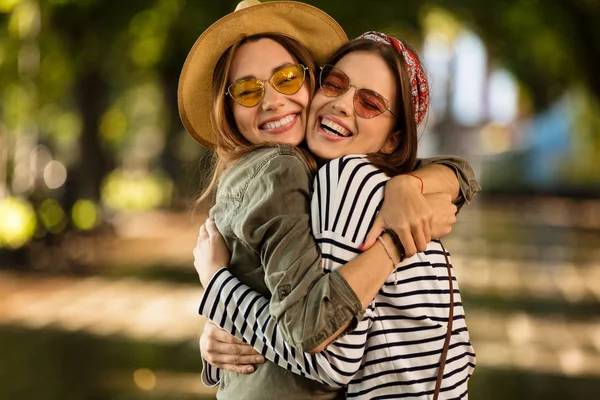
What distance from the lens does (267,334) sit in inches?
88.9

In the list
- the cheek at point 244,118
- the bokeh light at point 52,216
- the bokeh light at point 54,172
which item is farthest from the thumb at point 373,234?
the bokeh light at point 54,172

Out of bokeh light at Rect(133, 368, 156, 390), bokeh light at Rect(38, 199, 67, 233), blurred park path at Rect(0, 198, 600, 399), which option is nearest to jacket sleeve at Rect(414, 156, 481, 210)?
blurred park path at Rect(0, 198, 600, 399)

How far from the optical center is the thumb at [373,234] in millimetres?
2238

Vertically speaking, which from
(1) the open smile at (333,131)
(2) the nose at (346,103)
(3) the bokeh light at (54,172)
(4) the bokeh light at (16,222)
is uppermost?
(3) the bokeh light at (54,172)

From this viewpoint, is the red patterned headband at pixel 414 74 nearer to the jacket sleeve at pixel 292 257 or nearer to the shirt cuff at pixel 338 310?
the jacket sleeve at pixel 292 257

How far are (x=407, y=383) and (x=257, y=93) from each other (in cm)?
94

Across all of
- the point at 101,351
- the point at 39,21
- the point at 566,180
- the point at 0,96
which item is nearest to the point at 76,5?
the point at 39,21

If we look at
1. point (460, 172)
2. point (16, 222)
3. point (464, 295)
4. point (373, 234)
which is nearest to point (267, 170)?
point (373, 234)

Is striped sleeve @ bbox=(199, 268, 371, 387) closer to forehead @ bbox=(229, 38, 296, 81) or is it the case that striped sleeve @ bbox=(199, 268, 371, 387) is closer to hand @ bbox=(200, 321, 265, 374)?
hand @ bbox=(200, 321, 265, 374)

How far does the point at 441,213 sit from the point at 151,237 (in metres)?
15.9

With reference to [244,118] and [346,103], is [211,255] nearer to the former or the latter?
[244,118]

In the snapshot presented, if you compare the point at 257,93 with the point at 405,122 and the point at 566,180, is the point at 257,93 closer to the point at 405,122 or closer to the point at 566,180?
the point at 405,122

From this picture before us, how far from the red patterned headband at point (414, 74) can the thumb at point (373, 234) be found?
422 millimetres

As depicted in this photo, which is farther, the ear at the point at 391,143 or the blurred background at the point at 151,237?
the blurred background at the point at 151,237
